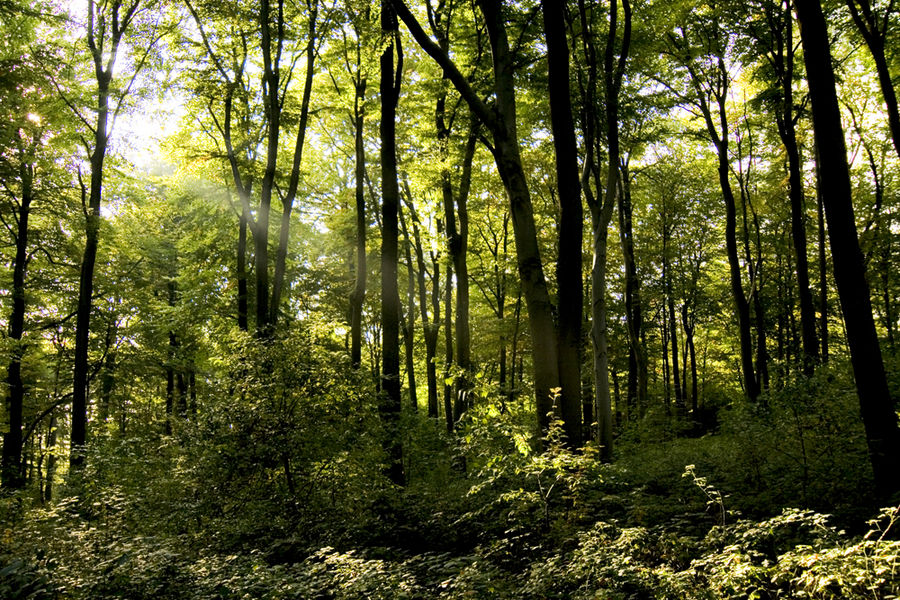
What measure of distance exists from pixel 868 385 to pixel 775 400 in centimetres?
339

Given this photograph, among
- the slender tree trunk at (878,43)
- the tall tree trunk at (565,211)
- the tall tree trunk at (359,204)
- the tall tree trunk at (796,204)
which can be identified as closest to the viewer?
the tall tree trunk at (565,211)

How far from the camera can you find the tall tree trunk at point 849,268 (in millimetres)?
5512

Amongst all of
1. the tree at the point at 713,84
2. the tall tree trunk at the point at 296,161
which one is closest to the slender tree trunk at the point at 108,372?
the tall tree trunk at the point at 296,161

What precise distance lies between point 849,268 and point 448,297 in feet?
47.5

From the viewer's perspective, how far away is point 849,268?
227 inches

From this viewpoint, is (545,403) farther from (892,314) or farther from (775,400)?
(892,314)

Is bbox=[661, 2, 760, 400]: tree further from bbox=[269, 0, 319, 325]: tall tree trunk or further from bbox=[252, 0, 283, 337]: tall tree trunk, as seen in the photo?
bbox=[252, 0, 283, 337]: tall tree trunk

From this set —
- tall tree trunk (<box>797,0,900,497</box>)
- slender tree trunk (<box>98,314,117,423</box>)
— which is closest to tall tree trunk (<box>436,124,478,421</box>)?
tall tree trunk (<box>797,0,900,497</box>)

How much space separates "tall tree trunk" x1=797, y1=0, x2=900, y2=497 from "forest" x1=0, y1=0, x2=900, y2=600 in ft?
0.11

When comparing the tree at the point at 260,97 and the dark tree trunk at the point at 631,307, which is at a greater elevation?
the tree at the point at 260,97

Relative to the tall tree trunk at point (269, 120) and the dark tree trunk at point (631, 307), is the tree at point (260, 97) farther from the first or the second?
the dark tree trunk at point (631, 307)

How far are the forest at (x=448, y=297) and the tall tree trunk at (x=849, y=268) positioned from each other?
35mm

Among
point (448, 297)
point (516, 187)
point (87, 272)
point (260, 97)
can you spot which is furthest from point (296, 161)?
point (516, 187)

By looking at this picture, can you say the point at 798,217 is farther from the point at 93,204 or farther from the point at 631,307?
the point at 93,204
